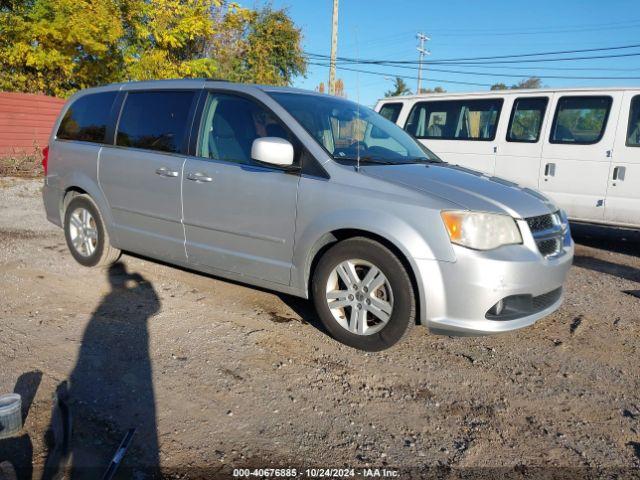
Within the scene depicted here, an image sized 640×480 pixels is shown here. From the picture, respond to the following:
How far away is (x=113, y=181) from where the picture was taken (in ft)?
15.9

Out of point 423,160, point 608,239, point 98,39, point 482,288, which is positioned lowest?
point 608,239

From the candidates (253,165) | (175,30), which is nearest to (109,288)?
(253,165)

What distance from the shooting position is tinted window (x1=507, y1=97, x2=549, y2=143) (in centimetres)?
722

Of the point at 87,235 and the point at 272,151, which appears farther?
the point at 87,235

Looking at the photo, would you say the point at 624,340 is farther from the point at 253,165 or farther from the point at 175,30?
the point at 175,30

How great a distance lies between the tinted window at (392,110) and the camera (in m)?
8.48

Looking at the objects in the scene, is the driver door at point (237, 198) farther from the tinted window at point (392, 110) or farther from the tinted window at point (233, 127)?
the tinted window at point (392, 110)

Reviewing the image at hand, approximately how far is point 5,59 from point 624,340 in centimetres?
1696

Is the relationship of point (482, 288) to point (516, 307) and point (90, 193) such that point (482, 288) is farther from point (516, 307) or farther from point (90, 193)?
point (90, 193)

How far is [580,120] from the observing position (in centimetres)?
696

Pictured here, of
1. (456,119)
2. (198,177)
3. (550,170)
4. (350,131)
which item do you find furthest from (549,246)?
(456,119)

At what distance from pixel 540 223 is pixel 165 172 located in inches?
115

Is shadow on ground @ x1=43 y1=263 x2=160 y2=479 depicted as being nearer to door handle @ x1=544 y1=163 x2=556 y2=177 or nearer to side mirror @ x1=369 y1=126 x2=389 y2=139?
side mirror @ x1=369 y1=126 x2=389 y2=139

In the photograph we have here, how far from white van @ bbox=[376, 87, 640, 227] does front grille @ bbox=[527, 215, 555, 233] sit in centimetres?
375
